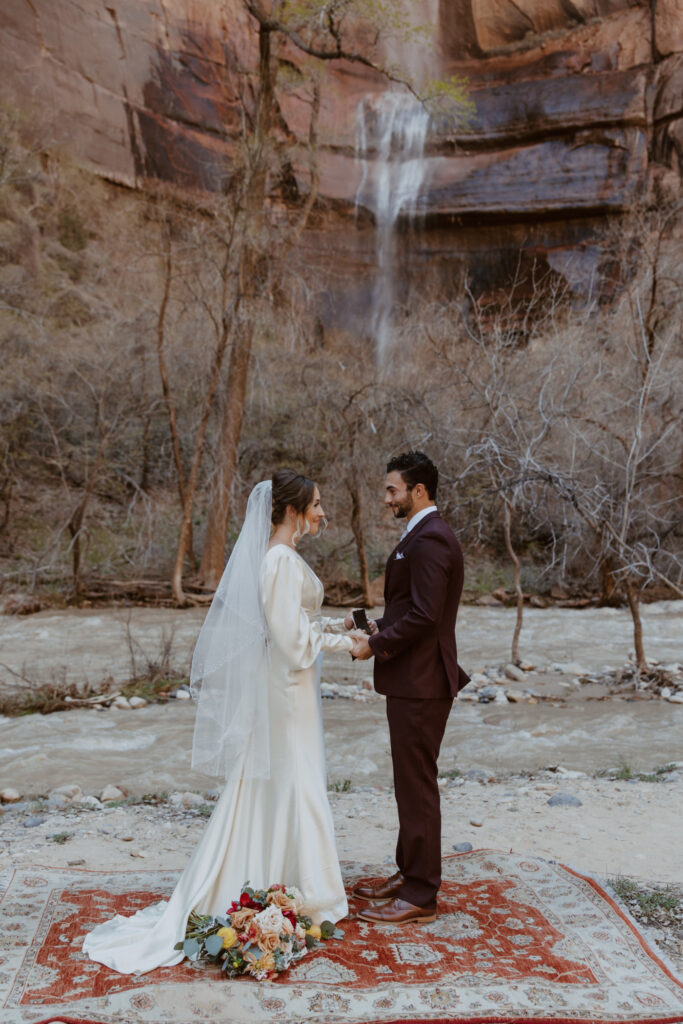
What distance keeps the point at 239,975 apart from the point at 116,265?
22161 mm

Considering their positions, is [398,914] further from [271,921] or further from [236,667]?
[236,667]

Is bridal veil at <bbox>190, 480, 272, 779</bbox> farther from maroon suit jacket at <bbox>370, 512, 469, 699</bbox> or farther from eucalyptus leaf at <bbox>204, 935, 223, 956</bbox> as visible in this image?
eucalyptus leaf at <bbox>204, 935, 223, 956</bbox>

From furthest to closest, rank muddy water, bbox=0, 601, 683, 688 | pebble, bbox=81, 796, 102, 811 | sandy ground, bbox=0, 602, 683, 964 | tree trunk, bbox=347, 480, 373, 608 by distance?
tree trunk, bbox=347, 480, 373, 608 < muddy water, bbox=0, 601, 683, 688 < pebble, bbox=81, 796, 102, 811 < sandy ground, bbox=0, 602, 683, 964

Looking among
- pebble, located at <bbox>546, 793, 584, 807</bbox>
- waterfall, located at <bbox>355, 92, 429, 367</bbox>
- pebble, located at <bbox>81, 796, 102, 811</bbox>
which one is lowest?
pebble, located at <bbox>81, 796, 102, 811</bbox>

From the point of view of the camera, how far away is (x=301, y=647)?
373cm

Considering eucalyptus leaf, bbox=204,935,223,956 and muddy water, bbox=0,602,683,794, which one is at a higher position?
eucalyptus leaf, bbox=204,935,223,956

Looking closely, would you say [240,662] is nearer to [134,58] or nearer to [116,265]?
[116,265]

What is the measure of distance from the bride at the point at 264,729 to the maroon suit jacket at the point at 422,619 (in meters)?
0.22

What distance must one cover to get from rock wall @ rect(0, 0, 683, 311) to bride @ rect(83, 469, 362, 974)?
24457mm

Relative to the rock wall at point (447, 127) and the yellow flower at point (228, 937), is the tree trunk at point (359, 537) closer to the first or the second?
the yellow flower at point (228, 937)

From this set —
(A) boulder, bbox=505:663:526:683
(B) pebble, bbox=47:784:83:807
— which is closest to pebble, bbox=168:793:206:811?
(B) pebble, bbox=47:784:83:807

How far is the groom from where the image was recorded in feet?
12.2

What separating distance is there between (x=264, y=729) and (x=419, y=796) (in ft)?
2.42

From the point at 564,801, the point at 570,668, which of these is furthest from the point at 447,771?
the point at 570,668
